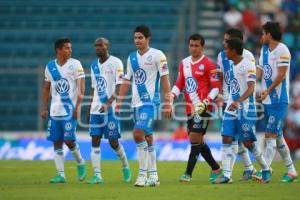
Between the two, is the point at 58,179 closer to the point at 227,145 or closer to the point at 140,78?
the point at 140,78

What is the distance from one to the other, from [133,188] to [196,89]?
2.35 meters

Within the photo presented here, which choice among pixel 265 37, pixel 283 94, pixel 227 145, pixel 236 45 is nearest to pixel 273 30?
pixel 265 37

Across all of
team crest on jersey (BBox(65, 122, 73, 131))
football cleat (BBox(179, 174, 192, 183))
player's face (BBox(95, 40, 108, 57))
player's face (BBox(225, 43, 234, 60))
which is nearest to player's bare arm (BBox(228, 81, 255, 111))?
player's face (BBox(225, 43, 234, 60))

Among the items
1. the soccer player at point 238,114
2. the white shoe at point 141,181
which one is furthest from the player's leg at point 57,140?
the soccer player at point 238,114

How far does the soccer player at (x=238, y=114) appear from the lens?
15844 millimetres

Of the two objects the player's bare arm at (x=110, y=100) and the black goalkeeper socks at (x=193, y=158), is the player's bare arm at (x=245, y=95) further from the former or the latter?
the player's bare arm at (x=110, y=100)

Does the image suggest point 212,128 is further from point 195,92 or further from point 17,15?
point 195,92

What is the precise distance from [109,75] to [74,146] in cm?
139

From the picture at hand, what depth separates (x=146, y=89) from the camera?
51.7ft

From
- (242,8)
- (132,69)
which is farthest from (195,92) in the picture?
(242,8)

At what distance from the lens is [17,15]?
3212cm

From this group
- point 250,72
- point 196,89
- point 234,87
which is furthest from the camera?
point 196,89

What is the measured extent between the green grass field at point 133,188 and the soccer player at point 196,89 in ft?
2.09

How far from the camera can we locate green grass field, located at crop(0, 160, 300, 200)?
1366cm
